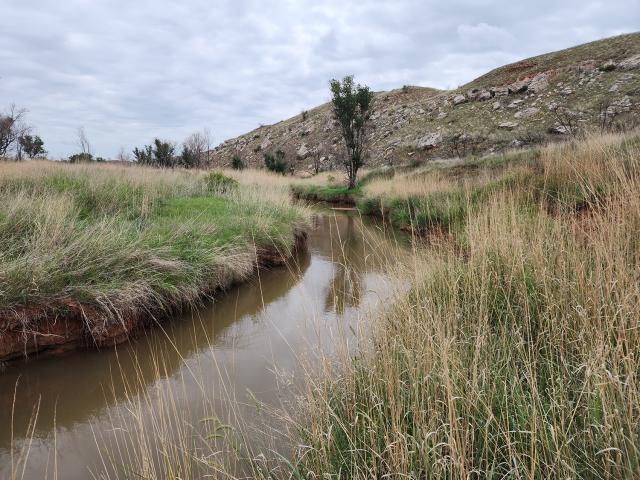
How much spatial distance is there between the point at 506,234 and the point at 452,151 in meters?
23.2

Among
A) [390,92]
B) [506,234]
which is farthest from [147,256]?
[390,92]

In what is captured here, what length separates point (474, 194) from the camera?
8609mm

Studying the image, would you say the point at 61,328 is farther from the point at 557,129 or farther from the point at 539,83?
the point at 539,83

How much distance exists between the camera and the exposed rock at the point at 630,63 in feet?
75.5

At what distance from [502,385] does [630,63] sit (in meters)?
30.8

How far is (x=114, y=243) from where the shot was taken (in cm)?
459

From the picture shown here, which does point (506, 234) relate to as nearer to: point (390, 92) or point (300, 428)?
point (300, 428)

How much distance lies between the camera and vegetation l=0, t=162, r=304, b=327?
12.6 ft

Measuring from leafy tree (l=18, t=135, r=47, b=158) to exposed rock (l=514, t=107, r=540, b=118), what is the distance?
33.2m

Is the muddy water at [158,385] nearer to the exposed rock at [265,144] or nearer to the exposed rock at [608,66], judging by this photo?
the exposed rock at [608,66]

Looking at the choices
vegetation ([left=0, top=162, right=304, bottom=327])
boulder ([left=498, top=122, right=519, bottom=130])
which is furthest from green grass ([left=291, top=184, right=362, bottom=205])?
boulder ([left=498, top=122, right=519, bottom=130])

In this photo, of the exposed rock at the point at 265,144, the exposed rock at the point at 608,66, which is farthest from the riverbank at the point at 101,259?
the exposed rock at the point at 265,144

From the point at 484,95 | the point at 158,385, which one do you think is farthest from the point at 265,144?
the point at 158,385

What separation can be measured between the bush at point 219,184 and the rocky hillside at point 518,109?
14449 millimetres
